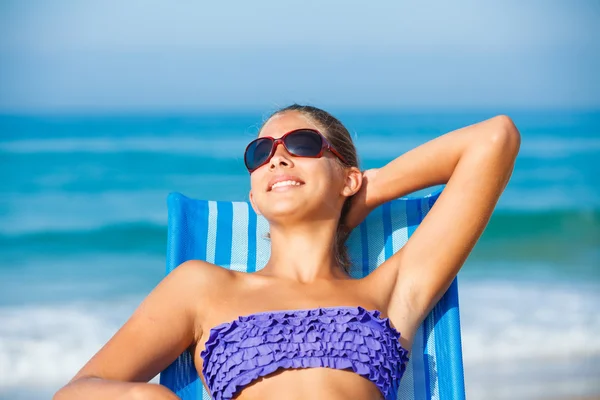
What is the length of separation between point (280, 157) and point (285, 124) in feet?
0.58

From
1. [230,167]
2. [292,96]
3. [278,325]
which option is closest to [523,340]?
[278,325]

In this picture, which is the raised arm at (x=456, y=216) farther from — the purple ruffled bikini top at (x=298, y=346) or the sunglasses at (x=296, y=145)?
the sunglasses at (x=296, y=145)

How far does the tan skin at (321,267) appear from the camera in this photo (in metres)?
2.81

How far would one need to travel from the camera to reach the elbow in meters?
3.15

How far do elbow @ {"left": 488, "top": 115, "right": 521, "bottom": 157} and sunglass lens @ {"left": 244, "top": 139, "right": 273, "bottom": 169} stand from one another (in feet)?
2.67

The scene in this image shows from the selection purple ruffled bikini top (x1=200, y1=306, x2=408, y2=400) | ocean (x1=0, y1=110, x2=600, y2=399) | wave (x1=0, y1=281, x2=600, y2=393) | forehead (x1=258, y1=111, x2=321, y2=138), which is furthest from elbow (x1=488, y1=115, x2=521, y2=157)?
wave (x1=0, y1=281, x2=600, y2=393)

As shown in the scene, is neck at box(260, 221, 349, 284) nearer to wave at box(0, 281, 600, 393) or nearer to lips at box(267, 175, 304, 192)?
lips at box(267, 175, 304, 192)

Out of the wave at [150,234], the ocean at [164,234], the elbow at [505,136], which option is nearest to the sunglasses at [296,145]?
the ocean at [164,234]

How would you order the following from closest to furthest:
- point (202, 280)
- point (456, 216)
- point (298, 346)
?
point (298, 346) → point (202, 280) → point (456, 216)

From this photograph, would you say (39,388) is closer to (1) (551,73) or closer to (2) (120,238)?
(2) (120,238)

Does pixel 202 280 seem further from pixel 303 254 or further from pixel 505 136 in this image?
pixel 505 136

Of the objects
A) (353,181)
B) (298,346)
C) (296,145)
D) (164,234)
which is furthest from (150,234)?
(298,346)

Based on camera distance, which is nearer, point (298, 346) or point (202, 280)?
point (298, 346)

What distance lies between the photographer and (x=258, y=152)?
3.28 m
